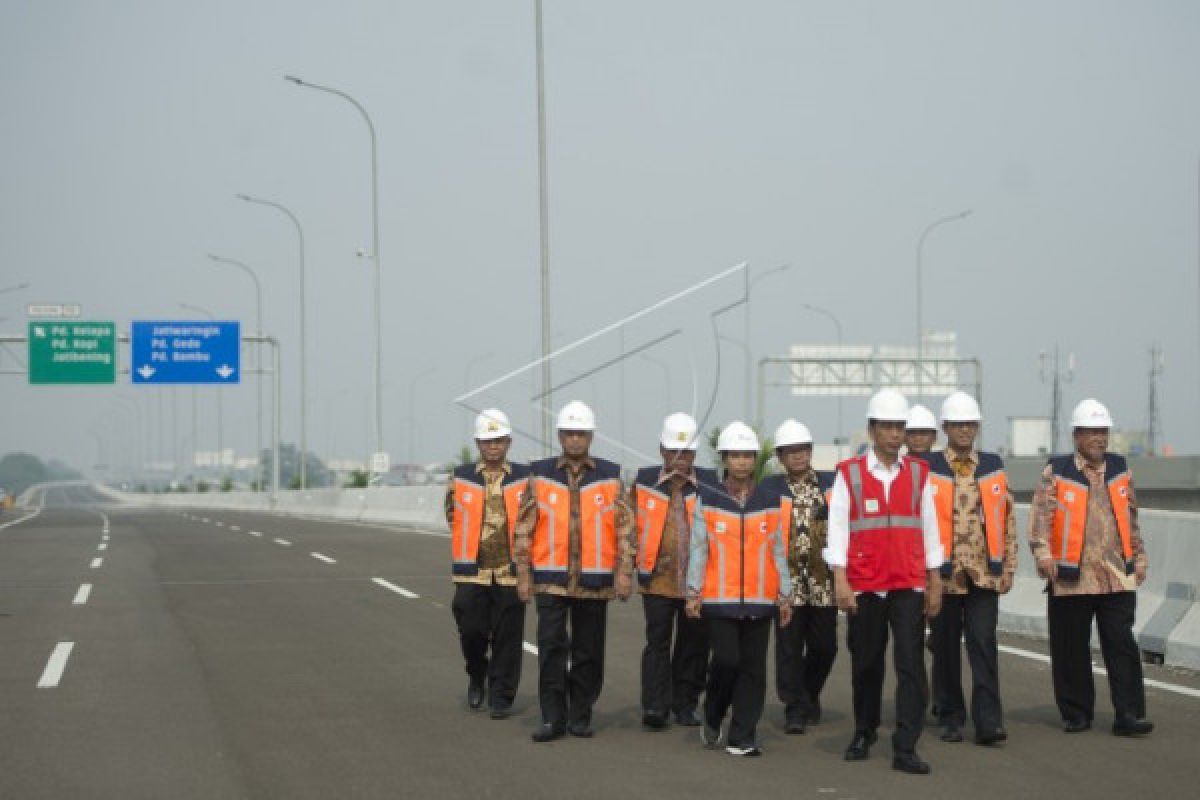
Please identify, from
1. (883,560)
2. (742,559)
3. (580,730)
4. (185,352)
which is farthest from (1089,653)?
(185,352)

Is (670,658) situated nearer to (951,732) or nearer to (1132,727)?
(951,732)

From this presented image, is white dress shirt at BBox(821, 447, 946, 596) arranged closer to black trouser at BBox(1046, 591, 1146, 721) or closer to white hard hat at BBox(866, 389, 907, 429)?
white hard hat at BBox(866, 389, 907, 429)

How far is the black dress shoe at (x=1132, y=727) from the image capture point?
923 centimetres

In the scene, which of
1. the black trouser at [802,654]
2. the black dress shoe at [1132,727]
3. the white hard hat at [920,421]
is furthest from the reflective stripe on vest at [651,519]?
the black dress shoe at [1132,727]

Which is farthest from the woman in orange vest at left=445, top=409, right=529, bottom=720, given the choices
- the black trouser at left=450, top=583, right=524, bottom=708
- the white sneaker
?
the white sneaker

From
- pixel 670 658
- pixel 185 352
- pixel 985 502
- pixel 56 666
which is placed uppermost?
pixel 185 352

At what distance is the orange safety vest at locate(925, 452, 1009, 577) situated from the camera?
9.39 metres

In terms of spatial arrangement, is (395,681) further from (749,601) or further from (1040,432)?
(1040,432)

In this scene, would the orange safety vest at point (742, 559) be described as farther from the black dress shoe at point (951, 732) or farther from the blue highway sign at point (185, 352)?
the blue highway sign at point (185, 352)

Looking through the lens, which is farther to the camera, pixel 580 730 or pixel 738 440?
pixel 580 730

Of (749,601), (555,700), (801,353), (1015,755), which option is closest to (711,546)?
(749,601)

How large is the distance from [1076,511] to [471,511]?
346cm

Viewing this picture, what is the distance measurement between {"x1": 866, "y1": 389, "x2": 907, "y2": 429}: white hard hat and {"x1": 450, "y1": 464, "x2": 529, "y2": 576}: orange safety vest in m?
2.35

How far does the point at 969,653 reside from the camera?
936 centimetres
